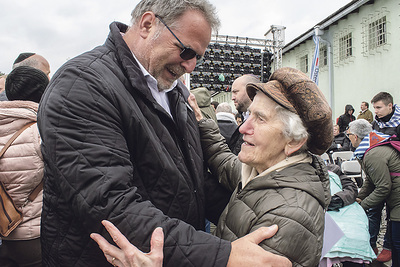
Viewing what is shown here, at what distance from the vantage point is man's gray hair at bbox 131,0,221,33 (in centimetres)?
143

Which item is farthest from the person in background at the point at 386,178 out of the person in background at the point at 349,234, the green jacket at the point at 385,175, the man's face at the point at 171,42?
the man's face at the point at 171,42

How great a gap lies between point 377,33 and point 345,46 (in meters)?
1.97

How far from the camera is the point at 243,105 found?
4574 mm

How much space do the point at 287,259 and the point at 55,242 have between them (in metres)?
0.95

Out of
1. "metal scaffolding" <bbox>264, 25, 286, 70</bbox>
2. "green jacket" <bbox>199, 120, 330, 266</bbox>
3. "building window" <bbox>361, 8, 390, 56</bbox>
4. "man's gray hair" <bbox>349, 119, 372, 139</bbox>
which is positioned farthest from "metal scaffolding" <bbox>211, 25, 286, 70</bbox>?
"green jacket" <bbox>199, 120, 330, 266</bbox>

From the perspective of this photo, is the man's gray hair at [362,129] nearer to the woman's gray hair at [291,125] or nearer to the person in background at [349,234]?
the person in background at [349,234]

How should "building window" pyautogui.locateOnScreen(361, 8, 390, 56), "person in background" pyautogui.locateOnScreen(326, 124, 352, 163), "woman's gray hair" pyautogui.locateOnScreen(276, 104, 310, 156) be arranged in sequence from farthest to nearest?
"building window" pyautogui.locateOnScreen(361, 8, 390, 56), "person in background" pyautogui.locateOnScreen(326, 124, 352, 163), "woman's gray hair" pyautogui.locateOnScreen(276, 104, 310, 156)

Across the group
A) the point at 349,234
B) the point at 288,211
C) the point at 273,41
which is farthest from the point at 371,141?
the point at 273,41

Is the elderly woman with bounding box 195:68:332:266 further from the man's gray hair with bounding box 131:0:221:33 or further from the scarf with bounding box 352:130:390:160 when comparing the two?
the scarf with bounding box 352:130:390:160

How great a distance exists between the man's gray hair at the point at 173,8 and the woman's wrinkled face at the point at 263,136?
50 cm

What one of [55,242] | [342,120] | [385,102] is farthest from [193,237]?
[342,120]

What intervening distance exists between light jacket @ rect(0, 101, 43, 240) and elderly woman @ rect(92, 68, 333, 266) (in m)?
1.29

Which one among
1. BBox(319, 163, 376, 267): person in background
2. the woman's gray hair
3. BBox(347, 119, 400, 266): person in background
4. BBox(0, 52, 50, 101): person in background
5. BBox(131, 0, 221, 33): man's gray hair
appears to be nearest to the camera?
BBox(131, 0, 221, 33): man's gray hair

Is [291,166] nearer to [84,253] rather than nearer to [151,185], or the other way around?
[151,185]
